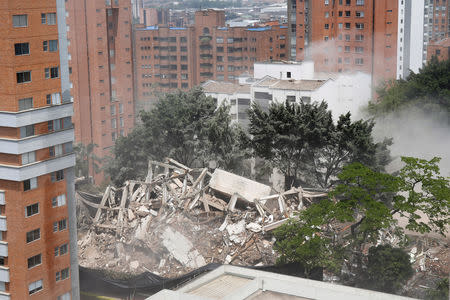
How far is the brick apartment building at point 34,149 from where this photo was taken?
232 inches

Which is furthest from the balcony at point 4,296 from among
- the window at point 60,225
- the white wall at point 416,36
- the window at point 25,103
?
the white wall at point 416,36

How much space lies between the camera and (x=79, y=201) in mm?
8375

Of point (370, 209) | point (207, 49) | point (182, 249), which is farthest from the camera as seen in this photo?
point (207, 49)

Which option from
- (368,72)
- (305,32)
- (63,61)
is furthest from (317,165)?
(305,32)

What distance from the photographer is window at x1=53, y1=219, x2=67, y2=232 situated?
20.6 ft

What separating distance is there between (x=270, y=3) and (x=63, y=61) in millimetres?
11415

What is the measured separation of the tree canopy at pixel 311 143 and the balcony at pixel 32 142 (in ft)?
8.90

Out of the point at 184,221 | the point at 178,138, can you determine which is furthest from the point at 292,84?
the point at 184,221

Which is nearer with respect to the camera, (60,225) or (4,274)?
(4,274)

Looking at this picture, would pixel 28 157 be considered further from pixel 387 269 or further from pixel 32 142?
pixel 387 269

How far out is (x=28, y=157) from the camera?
6.02 m

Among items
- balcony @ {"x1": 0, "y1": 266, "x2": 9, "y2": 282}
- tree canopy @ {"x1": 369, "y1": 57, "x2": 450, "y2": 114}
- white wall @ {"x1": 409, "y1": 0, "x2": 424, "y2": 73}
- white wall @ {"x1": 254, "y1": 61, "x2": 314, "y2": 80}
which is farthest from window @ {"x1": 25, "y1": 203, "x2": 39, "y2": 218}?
white wall @ {"x1": 409, "y1": 0, "x2": 424, "y2": 73}

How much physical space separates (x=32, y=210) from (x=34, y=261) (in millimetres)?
438

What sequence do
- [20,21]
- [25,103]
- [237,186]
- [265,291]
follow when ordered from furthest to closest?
[237,186] < [25,103] < [20,21] < [265,291]
